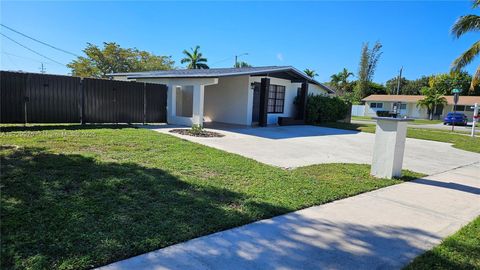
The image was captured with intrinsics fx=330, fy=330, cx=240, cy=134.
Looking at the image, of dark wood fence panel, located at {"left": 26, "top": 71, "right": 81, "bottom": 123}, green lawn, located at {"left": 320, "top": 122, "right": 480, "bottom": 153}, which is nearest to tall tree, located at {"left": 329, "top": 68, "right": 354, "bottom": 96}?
green lawn, located at {"left": 320, "top": 122, "right": 480, "bottom": 153}

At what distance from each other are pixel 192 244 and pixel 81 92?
10.9 m

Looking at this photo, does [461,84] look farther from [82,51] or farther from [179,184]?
[179,184]

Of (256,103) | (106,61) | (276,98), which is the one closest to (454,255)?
(256,103)

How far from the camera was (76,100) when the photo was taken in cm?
1229

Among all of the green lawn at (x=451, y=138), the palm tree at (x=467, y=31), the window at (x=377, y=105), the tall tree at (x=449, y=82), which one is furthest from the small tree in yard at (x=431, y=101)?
the palm tree at (x=467, y=31)

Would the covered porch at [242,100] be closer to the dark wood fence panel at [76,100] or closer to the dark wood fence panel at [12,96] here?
the dark wood fence panel at [76,100]

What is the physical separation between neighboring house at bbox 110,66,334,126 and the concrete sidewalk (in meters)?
10.2

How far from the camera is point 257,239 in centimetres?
356

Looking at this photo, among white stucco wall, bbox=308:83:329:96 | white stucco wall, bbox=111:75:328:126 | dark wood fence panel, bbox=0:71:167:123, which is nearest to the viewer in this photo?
dark wood fence panel, bbox=0:71:167:123

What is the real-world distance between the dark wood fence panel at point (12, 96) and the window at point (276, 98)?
1124cm

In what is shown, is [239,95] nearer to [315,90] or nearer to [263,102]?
[263,102]

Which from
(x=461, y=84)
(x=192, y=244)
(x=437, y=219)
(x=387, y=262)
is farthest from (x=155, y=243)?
(x=461, y=84)

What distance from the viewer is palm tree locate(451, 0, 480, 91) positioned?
52.5 ft

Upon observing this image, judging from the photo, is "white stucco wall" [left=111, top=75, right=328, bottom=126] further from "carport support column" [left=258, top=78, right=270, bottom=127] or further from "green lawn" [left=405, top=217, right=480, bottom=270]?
"green lawn" [left=405, top=217, right=480, bottom=270]
